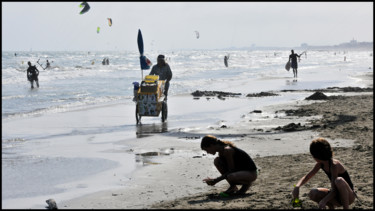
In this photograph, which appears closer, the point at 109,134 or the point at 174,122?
the point at 109,134

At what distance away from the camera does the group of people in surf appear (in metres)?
4.45

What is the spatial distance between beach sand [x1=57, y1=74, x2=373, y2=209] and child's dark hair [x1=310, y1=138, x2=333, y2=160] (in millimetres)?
774

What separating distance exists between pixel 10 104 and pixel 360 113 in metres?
12.9

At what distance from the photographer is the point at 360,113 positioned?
12625 millimetres

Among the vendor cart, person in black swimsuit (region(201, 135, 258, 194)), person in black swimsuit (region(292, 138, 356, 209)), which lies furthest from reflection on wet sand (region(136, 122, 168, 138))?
person in black swimsuit (region(292, 138, 356, 209))

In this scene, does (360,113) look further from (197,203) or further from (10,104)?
(10,104)

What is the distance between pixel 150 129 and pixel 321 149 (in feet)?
25.2

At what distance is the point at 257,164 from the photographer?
7551 mm

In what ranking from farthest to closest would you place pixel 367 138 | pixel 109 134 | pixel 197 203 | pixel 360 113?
pixel 360 113, pixel 109 134, pixel 367 138, pixel 197 203

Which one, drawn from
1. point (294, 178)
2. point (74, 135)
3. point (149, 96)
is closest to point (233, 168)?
point (294, 178)

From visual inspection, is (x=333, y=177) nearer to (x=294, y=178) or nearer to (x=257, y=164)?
(x=294, y=178)

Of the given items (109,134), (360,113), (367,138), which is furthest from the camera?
(360,113)

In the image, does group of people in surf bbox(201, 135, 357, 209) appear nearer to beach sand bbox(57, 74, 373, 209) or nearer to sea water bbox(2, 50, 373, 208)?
beach sand bbox(57, 74, 373, 209)

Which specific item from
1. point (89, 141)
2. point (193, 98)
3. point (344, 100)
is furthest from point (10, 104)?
point (344, 100)
